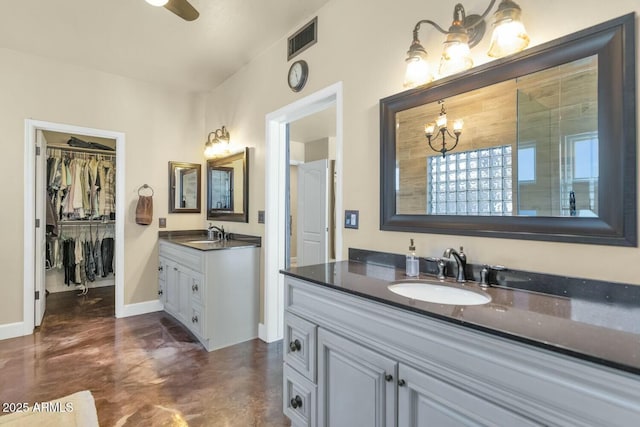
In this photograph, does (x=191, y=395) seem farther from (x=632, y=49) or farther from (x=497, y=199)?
(x=632, y=49)

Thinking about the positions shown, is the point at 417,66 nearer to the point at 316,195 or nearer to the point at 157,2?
the point at 157,2

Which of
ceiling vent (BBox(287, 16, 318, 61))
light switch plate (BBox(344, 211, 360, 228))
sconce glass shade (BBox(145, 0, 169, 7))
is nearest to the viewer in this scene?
sconce glass shade (BBox(145, 0, 169, 7))

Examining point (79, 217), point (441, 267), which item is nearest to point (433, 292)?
point (441, 267)

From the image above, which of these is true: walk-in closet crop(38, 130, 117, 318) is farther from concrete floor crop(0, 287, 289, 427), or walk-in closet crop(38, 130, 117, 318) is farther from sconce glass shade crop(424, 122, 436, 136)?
sconce glass shade crop(424, 122, 436, 136)

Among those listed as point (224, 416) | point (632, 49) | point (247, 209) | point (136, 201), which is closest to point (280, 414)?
point (224, 416)

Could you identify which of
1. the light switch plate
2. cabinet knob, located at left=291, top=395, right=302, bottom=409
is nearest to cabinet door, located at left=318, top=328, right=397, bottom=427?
cabinet knob, located at left=291, top=395, right=302, bottom=409

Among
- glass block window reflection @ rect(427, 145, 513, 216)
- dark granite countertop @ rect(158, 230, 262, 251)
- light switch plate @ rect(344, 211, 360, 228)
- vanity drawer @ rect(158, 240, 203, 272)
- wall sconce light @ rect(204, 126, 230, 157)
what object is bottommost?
vanity drawer @ rect(158, 240, 203, 272)

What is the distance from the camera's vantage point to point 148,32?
8.44ft

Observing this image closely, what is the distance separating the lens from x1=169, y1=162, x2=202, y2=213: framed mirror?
149 inches

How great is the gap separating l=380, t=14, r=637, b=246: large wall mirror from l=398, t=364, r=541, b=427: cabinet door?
693 mm

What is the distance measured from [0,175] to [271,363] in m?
2.99

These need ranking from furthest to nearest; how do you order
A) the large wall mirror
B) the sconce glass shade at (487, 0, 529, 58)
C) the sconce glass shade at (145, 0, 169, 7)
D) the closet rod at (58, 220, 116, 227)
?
1. the closet rod at (58, 220, 116, 227)
2. the sconce glass shade at (145, 0, 169, 7)
3. the sconce glass shade at (487, 0, 529, 58)
4. the large wall mirror

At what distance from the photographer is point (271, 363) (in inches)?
96.3

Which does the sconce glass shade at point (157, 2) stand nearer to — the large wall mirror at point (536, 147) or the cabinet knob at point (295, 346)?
the large wall mirror at point (536, 147)
